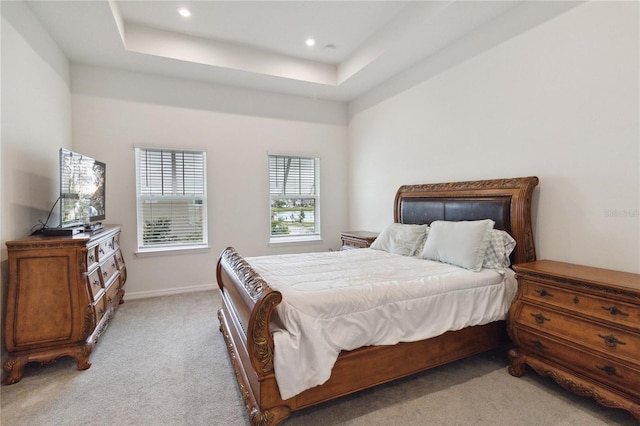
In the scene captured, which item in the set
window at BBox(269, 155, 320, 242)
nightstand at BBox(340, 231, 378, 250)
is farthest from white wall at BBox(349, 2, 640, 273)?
window at BBox(269, 155, 320, 242)

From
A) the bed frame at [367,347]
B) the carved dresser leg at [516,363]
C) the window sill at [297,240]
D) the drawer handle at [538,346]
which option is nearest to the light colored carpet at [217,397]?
the carved dresser leg at [516,363]

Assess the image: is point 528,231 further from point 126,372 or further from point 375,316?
point 126,372

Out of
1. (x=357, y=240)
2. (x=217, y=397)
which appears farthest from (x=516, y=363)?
(x=357, y=240)

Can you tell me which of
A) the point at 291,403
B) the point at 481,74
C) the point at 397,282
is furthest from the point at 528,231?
the point at 291,403

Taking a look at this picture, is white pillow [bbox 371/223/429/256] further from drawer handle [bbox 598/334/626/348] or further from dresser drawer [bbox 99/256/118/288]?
dresser drawer [bbox 99/256/118/288]

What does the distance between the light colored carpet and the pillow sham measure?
0.78 m

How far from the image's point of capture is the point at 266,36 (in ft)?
→ 12.0

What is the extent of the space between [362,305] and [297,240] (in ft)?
10.4

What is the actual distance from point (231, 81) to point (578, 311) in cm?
448

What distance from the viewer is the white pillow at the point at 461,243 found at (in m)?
2.48

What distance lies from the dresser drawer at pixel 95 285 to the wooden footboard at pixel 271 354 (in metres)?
1.02

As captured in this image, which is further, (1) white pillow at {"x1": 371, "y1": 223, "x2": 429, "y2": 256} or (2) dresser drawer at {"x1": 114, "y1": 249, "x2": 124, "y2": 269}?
(2) dresser drawer at {"x1": 114, "y1": 249, "x2": 124, "y2": 269}

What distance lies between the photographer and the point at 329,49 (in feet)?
13.0

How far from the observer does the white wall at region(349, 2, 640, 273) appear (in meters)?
2.11
